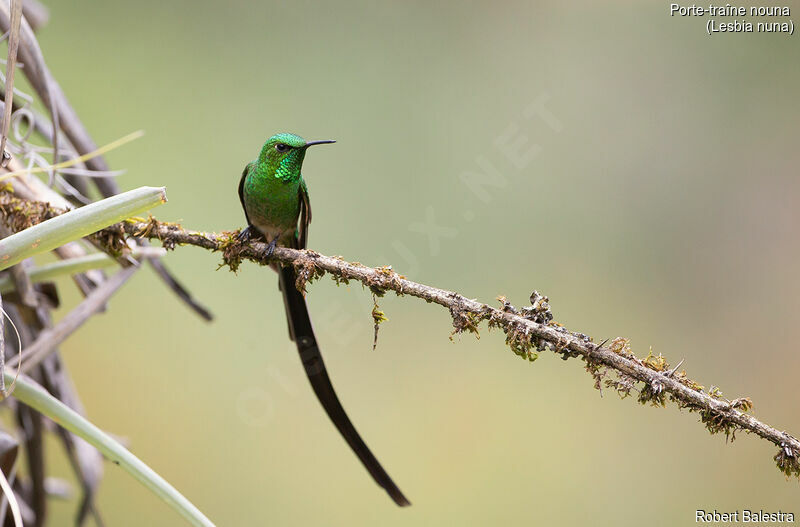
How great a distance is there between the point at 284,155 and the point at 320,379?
0.47 metres

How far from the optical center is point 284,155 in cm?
122

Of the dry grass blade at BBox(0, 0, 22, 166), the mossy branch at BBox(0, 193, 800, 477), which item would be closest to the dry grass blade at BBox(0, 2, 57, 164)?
the dry grass blade at BBox(0, 0, 22, 166)

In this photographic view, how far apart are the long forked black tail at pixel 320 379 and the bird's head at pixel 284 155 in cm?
21

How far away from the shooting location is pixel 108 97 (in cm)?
250

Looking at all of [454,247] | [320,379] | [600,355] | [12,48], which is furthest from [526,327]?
[454,247]

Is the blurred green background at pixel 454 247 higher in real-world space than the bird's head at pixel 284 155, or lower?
higher

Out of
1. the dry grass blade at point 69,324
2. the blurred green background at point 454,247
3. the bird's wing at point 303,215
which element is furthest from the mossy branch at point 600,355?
the blurred green background at point 454,247

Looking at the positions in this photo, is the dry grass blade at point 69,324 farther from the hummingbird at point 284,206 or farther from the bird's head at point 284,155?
the bird's head at point 284,155

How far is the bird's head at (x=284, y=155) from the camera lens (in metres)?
1.21

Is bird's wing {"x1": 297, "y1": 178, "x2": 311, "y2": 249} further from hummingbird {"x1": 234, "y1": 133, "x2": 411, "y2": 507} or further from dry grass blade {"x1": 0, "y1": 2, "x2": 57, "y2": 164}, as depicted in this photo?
dry grass blade {"x1": 0, "y1": 2, "x2": 57, "y2": 164}

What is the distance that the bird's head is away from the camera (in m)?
1.21

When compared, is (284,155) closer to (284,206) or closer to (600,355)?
(284,206)

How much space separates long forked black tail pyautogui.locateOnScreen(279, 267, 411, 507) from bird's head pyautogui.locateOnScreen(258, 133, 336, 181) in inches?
8.4

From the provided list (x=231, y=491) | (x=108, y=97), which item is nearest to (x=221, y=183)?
(x=108, y=97)
